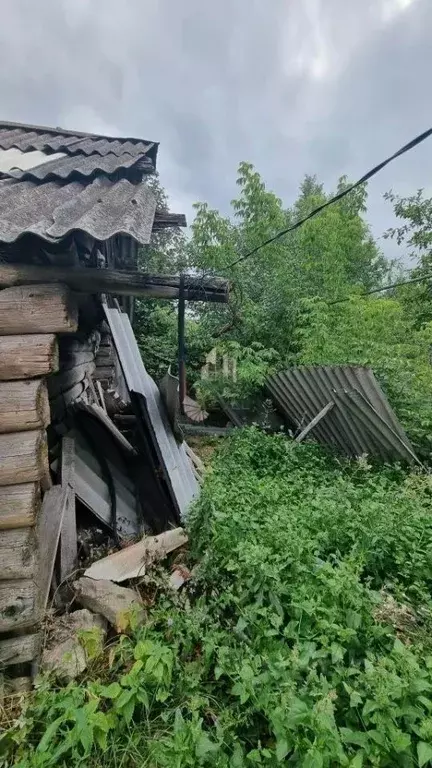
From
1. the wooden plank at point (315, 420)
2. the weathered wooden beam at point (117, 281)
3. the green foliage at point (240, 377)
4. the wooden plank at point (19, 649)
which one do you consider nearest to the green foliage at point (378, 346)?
the green foliage at point (240, 377)

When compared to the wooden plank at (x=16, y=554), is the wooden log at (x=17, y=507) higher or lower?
higher

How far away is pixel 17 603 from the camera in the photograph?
2096 millimetres

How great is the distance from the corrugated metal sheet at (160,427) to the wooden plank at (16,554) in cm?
154

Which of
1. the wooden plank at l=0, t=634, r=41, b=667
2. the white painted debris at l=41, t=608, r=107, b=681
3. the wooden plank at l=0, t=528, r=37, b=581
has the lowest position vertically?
the white painted debris at l=41, t=608, r=107, b=681

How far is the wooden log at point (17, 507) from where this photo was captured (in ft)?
6.79

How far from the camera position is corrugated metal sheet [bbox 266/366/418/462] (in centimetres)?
460

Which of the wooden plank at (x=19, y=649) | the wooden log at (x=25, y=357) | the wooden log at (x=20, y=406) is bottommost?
the wooden plank at (x=19, y=649)

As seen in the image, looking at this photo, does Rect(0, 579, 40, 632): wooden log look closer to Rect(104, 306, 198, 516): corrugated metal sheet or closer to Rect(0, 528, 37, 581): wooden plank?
Rect(0, 528, 37, 581): wooden plank

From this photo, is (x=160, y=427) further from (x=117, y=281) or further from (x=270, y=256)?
(x=270, y=256)

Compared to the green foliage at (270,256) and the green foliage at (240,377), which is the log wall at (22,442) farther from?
the green foliage at (270,256)

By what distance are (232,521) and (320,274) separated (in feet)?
26.6

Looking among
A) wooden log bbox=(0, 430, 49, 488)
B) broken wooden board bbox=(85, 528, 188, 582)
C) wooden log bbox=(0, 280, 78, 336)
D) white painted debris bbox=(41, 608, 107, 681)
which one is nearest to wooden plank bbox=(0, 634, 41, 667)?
white painted debris bbox=(41, 608, 107, 681)

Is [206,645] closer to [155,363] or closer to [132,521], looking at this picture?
[132,521]

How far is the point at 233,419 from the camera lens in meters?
7.70
